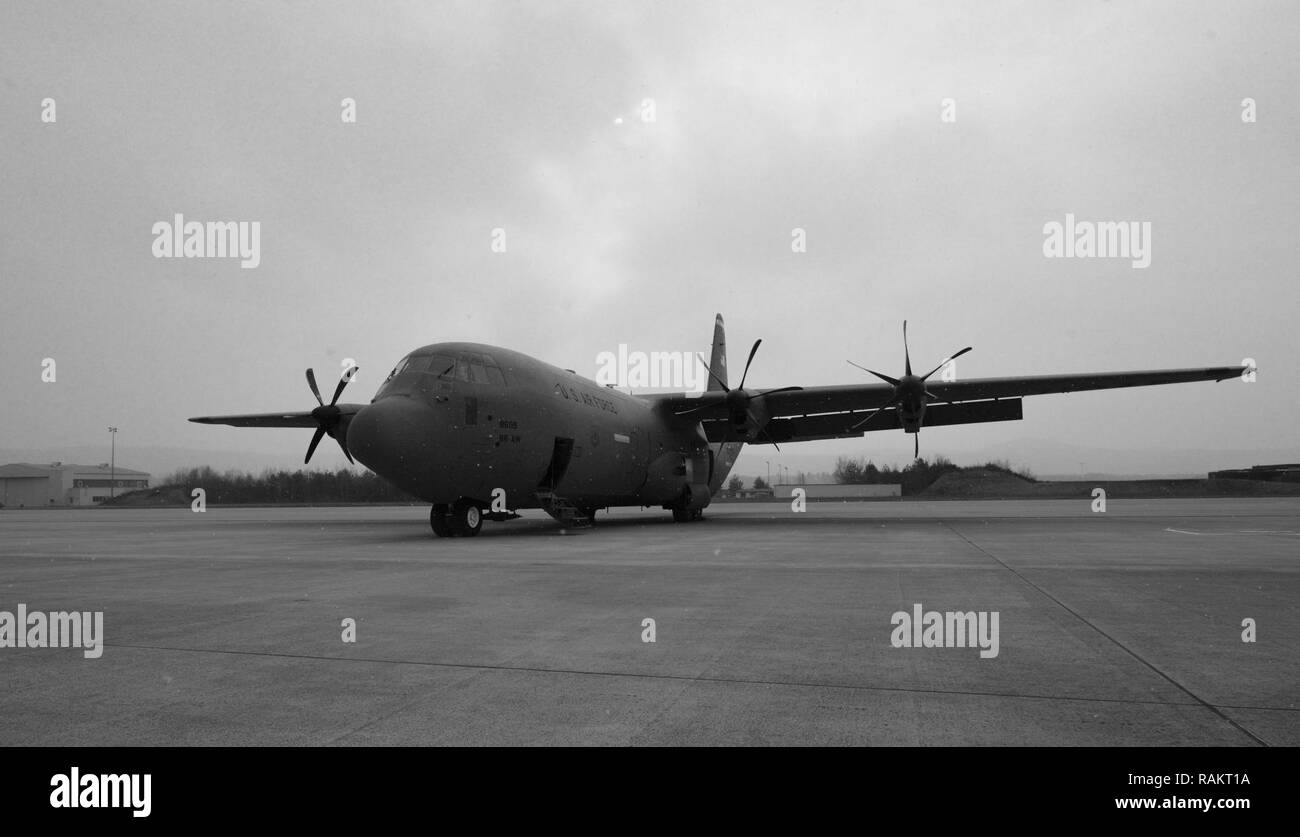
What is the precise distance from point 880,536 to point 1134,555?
5743mm

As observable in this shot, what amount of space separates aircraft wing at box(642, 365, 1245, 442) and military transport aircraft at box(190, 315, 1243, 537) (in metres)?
0.05

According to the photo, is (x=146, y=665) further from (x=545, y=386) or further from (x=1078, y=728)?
(x=545, y=386)

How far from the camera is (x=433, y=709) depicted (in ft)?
13.5

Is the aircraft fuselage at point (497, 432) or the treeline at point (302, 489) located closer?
the aircraft fuselage at point (497, 432)

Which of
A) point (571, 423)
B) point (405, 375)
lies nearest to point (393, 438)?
point (405, 375)

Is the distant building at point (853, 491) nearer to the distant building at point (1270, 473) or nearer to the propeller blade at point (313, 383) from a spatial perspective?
the distant building at point (1270, 473)

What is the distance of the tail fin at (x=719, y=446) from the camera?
30.4 m

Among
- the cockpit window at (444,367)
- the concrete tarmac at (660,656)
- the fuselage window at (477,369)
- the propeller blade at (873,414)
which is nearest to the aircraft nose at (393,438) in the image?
the cockpit window at (444,367)

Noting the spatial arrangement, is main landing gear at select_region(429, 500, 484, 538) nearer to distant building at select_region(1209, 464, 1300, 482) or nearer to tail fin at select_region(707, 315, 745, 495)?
tail fin at select_region(707, 315, 745, 495)

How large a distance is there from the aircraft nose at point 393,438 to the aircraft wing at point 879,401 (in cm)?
1176
